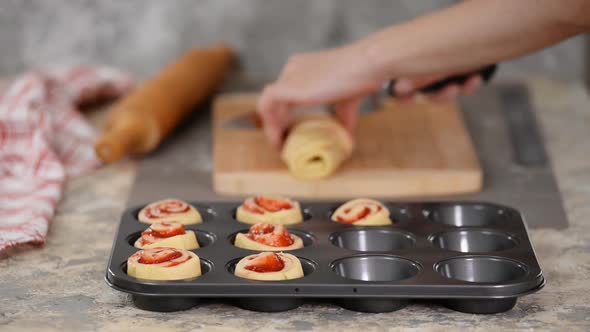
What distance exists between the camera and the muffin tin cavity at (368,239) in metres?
1.46

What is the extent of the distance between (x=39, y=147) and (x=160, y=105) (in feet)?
1.01

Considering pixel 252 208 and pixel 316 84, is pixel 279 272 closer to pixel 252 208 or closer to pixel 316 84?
pixel 252 208

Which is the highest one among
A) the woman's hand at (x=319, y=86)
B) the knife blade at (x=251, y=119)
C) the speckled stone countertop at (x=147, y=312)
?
the woman's hand at (x=319, y=86)

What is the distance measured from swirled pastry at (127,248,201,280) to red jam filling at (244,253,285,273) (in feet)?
0.24

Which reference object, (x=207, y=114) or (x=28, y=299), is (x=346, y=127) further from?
(x=28, y=299)

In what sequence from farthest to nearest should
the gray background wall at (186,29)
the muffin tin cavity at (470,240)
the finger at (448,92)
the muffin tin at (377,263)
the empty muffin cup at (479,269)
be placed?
the gray background wall at (186,29) < the finger at (448,92) < the muffin tin cavity at (470,240) < the empty muffin cup at (479,269) < the muffin tin at (377,263)

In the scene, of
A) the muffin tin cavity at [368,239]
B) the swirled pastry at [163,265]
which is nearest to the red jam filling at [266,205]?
the muffin tin cavity at [368,239]

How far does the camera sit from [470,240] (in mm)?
1463

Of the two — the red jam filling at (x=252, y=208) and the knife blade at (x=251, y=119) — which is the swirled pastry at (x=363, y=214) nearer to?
the red jam filling at (x=252, y=208)

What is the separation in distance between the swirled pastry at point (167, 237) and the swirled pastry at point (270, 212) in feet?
0.37

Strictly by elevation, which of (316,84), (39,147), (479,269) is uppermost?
(316,84)

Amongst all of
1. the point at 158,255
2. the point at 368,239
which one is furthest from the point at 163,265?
the point at 368,239

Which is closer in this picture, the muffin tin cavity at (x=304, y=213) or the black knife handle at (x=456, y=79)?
the muffin tin cavity at (x=304, y=213)

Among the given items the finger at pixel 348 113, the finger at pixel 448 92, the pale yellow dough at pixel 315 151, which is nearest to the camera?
the pale yellow dough at pixel 315 151
